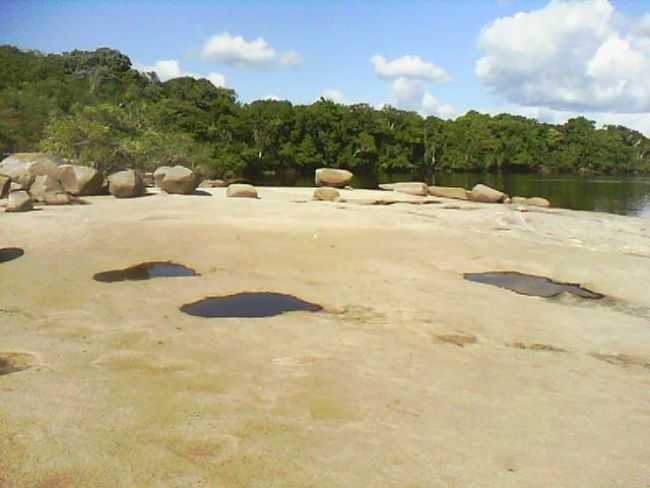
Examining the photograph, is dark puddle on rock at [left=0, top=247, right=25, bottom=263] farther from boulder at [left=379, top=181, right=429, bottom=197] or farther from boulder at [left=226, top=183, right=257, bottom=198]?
boulder at [left=379, top=181, right=429, bottom=197]

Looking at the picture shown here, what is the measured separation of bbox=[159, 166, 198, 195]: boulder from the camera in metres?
27.1

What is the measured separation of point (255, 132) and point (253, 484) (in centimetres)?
6554

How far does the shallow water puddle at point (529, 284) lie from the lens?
1208 cm

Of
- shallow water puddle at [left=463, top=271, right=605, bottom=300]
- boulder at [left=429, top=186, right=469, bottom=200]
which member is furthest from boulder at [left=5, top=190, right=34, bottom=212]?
boulder at [left=429, top=186, right=469, bottom=200]

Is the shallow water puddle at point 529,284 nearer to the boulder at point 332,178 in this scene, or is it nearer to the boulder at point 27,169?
the boulder at point 27,169

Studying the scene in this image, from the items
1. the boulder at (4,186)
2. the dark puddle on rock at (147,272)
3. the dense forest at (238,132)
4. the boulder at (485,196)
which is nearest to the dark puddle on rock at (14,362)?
the dark puddle on rock at (147,272)

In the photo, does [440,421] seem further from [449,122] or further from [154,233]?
[449,122]

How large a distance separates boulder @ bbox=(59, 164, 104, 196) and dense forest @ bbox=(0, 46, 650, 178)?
8.95 m

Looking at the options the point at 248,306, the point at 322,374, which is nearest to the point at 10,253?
the point at 248,306

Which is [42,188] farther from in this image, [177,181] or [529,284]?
[529,284]


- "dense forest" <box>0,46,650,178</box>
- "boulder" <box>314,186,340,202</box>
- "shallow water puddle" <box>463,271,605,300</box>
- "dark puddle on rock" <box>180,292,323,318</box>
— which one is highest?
"dense forest" <box>0,46,650,178</box>

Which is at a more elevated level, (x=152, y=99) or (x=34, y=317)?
(x=152, y=99)

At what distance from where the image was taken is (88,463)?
4.93 m

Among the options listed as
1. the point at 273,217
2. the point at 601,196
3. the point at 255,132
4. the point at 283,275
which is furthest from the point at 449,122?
the point at 283,275
